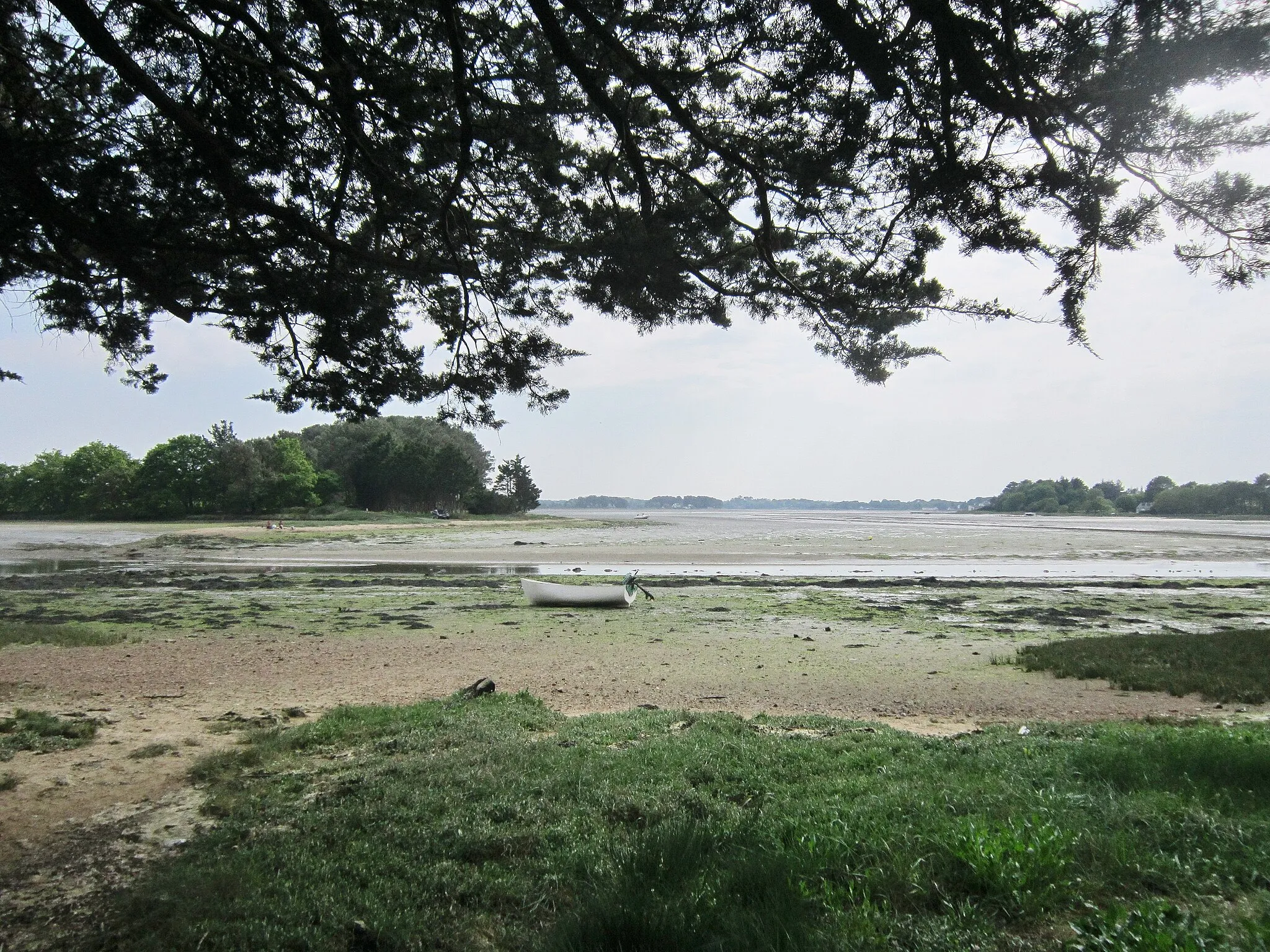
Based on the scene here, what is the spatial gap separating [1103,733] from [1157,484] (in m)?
136

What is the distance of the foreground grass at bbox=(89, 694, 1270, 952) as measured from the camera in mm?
2771

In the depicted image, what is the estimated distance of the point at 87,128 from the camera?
490cm

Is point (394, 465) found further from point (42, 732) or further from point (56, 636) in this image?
point (42, 732)

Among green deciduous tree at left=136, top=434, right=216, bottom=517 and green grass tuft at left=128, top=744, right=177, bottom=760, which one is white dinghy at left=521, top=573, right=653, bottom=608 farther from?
green deciduous tree at left=136, top=434, right=216, bottom=517

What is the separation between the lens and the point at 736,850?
3.45 m

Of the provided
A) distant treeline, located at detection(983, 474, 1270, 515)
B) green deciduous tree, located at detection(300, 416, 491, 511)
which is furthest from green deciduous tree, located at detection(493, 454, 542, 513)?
distant treeline, located at detection(983, 474, 1270, 515)

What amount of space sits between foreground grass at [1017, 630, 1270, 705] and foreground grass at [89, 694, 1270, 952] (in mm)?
2985

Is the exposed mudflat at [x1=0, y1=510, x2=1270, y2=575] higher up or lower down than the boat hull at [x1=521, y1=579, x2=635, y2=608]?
lower down

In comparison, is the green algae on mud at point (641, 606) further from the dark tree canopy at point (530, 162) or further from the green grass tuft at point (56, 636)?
the dark tree canopy at point (530, 162)

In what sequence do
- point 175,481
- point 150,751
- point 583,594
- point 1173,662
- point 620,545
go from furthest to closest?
1. point 175,481
2. point 620,545
3. point 583,594
4. point 1173,662
5. point 150,751

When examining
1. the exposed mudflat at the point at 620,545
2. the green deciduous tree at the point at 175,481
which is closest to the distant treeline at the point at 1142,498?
the exposed mudflat at the point at 620,545

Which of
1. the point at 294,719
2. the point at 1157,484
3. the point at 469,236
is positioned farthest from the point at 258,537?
the point at 1157,484

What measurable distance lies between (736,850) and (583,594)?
1374cm

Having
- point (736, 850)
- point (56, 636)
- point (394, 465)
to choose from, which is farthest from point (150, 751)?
point (394, 465)
